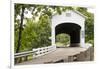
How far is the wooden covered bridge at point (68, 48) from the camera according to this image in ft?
8.17

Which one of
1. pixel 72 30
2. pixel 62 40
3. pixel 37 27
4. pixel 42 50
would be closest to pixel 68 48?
pixel 62 40

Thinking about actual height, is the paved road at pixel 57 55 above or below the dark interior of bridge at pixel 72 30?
below

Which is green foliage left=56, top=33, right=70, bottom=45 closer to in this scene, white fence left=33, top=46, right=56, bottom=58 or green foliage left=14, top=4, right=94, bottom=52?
green foliage left=14, top=4, right=94, bottom=52

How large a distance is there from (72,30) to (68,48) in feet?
0.90

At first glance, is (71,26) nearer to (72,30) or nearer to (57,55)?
(72,30)

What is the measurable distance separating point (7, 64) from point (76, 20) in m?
1.17

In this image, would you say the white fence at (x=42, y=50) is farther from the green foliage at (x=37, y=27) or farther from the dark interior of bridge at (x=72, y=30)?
the dark interior of bridge at (x=72, y=30)

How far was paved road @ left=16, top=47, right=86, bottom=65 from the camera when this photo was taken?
2.48 meters

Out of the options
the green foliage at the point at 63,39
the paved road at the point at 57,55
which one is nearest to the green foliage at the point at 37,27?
the green foliage at the point at 63,39

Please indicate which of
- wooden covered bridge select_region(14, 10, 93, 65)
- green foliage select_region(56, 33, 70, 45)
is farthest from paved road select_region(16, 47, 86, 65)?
green foliage select_region(56, 33, 70, 45)

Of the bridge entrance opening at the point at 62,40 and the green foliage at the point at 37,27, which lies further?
the bridge entrance opening at the point at 62,40

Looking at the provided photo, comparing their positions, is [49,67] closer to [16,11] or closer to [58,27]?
[58,27]

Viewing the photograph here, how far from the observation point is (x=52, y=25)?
8.29ft
